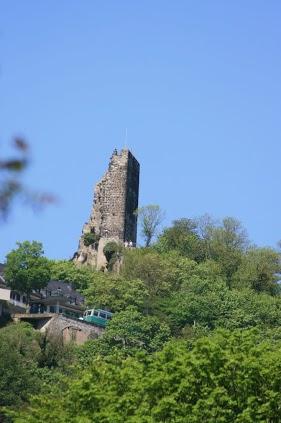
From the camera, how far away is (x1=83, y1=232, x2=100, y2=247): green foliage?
4397 inches

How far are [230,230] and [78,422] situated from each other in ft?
222

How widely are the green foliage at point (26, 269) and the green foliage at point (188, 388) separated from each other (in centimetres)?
4842

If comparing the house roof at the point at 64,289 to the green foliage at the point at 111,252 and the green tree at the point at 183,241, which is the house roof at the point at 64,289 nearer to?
the green foliage at the point at 111,252

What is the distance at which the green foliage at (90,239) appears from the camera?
111688 millimetres

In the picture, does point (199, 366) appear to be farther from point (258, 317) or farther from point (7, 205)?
point (258, 317)

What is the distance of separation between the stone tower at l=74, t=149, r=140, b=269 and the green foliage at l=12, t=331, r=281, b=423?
6276 cm

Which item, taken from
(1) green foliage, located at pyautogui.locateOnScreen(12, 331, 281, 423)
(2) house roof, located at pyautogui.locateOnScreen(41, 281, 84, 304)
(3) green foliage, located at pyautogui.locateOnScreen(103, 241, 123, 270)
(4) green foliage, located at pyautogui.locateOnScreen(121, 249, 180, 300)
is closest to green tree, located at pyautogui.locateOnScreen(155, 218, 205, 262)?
(3) green foliage, located at pyautogui.locateOnScreen(103, 241, 123, 270)

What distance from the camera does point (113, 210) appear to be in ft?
374

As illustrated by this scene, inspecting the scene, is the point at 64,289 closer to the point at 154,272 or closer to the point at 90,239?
the point at 154,272

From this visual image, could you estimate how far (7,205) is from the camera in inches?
545

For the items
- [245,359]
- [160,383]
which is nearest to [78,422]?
[160,383]

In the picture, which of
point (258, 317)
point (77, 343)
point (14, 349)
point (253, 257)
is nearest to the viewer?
point (14, 349)

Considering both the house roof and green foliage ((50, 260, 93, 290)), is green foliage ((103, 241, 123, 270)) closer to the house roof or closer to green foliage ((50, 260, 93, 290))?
green foliage ((50, 260, 93, 290))

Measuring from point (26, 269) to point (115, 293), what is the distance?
6750 millimetres
